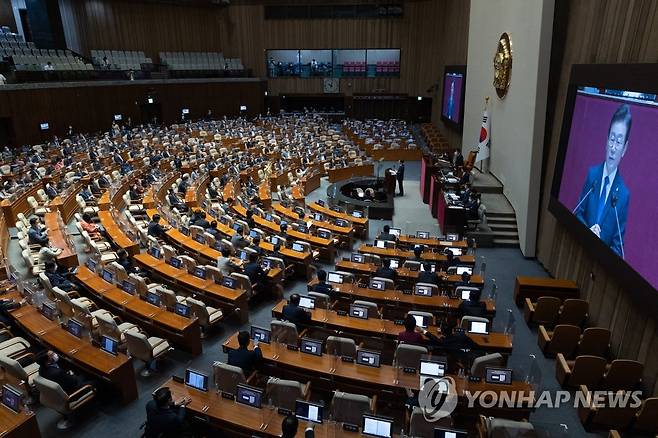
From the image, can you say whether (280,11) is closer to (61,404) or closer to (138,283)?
(138,283)

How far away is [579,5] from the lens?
405 inches

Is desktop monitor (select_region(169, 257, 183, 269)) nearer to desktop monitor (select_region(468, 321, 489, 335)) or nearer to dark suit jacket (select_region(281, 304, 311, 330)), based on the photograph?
dark suit jacket (select_region(281, 304, 311, 330))

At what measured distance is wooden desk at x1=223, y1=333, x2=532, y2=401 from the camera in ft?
20.2

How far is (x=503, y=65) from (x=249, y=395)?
14.2 meters

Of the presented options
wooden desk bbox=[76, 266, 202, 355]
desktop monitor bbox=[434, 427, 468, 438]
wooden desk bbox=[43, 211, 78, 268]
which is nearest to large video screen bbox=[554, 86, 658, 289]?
desktop monitor bbox=[434, 427, 468, 438]

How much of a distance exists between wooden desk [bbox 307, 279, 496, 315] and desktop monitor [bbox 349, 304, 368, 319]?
1.03m

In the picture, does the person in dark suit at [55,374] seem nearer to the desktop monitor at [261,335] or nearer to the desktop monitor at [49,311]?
the desktop monitor at [49,311]

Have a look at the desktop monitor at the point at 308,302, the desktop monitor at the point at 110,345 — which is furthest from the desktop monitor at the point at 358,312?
the desktop monitor at the point at 110,345

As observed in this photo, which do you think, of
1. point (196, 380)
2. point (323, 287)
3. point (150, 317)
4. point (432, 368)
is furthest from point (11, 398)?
point (432, 368)

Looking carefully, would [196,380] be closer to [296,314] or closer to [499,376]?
[296,314]

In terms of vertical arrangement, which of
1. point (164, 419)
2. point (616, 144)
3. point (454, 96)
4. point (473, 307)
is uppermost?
point (616, 144)

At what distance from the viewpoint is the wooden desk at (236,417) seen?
534cm

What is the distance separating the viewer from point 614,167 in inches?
306

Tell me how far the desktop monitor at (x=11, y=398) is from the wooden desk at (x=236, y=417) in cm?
185
